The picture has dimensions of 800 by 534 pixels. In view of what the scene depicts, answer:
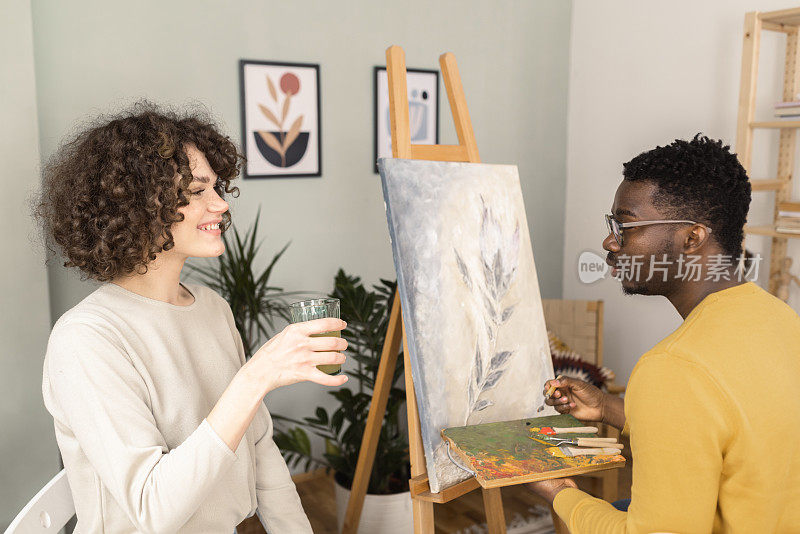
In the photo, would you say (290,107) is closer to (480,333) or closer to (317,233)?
(317,233)

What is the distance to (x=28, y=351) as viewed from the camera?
192 centimetres

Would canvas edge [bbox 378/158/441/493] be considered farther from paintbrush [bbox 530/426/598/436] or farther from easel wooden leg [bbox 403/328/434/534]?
paintbrush [bbox 530/426/598/436]

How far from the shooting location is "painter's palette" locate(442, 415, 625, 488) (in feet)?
4.52

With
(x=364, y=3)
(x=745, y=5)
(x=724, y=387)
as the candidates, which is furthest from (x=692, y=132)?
(x=724, y=387)

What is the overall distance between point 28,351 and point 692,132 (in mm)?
2873

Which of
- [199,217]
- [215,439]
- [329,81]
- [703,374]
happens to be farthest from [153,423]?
[329,81]

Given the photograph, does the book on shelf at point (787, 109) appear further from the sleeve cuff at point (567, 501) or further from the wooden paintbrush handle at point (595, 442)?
the sleeve cuff at point (567, 501)

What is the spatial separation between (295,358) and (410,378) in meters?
0.55

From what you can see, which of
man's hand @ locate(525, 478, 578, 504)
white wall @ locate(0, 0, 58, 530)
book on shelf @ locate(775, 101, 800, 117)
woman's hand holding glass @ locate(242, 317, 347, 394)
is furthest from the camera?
book on shelf @ locate(775, 101, 800, 117)

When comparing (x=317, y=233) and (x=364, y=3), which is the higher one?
(x=364, y=3)

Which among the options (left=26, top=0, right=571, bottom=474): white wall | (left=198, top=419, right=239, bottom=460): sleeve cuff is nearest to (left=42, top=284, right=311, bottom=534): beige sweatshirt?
(left=198, top=419, right=239, bottom=460): sleeve cuff

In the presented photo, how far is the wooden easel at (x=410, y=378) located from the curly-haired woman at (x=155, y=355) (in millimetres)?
327

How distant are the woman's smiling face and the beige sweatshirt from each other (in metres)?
0.14

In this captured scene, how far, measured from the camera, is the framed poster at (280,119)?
8.55 ft
